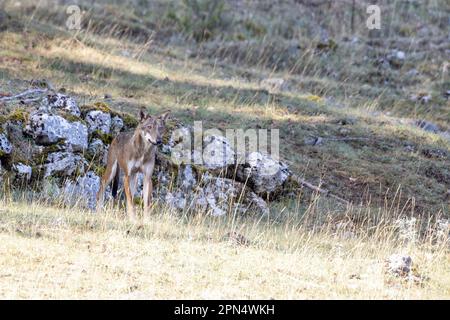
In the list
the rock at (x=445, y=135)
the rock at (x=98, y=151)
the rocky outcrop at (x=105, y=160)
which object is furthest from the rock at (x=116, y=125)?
the rock at (x=445, y=135)

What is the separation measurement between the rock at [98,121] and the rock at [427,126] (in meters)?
7.90

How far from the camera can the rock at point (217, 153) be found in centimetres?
1320

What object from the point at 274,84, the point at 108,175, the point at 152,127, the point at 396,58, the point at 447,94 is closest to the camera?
the point at 152,127

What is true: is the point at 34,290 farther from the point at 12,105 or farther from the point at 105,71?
the point at 105,71

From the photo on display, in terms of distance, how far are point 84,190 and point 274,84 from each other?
8695 mm

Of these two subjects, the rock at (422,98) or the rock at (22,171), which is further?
the rock at (422,98)

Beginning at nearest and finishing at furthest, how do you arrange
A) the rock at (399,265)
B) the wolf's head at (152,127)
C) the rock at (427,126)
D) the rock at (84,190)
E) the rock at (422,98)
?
the rock at (399,265)
the rock at (84,190)
the wolf's head at (152,127)
the rock at (427,126)
the rock at (422,98)

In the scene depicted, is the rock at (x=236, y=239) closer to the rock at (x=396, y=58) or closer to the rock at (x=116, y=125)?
the rock at (x=116, y=125)

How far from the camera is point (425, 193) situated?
561 inches

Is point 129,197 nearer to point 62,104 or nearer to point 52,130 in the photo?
point 52,130

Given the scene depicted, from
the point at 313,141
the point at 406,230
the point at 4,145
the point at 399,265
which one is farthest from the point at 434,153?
the point at 4,145

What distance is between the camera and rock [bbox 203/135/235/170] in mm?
13195

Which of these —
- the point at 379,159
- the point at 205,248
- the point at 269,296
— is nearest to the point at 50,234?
the point at 205,248

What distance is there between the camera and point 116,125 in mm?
13203
